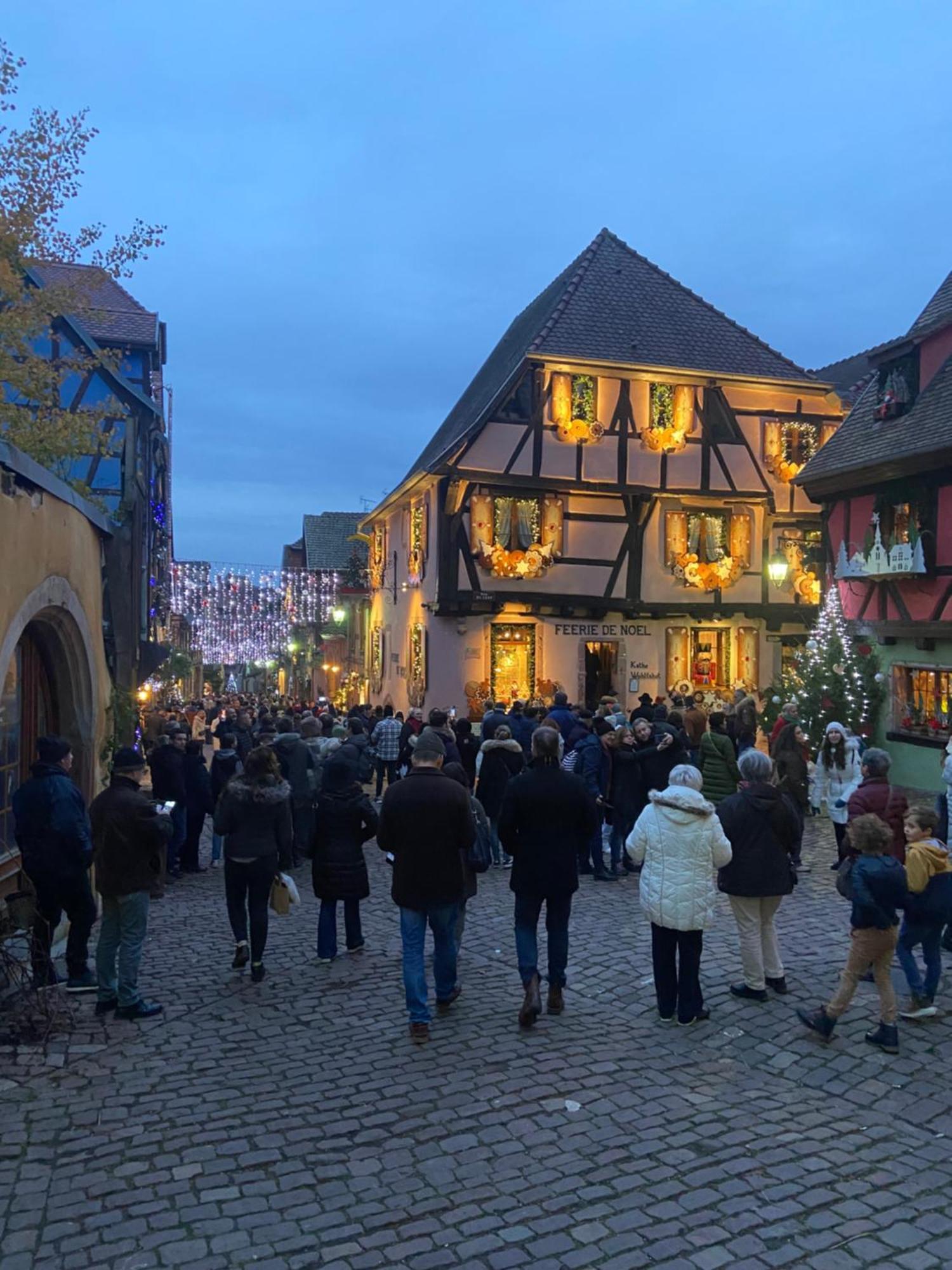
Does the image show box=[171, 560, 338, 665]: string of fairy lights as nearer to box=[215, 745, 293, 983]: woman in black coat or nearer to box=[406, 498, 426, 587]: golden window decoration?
box=[406, 498, 426, 587]: golden window decoration

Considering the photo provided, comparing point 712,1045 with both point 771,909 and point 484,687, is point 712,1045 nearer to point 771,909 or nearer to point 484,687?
point 771,909

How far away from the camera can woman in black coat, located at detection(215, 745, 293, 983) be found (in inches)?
258

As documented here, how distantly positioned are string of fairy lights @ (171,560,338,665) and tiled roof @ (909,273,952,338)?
74.0 ft

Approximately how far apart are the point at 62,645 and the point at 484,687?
1419cm


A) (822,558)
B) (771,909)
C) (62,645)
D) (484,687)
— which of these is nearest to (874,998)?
(771,909)

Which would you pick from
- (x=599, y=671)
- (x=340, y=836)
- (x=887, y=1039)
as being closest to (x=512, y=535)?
(x=599, y=671)

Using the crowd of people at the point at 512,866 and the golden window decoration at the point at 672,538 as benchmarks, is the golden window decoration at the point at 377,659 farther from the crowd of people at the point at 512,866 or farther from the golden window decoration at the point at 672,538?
the crowd of people at the point at 512,866

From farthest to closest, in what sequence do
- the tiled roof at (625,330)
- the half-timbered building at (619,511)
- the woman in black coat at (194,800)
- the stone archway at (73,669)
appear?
the tiled roof at (625,330)
the half-timbered building at (619,511)
the woman in black coat at (194,800)
the stone archway at (73,669)

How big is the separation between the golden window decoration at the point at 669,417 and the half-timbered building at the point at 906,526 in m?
4.39

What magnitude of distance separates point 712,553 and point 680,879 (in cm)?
1810

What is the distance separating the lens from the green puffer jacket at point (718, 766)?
30.9 ft

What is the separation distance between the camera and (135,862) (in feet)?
19.3

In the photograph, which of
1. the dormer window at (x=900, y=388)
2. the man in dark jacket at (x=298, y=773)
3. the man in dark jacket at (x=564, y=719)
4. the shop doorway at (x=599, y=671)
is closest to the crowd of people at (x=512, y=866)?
the man in dark jacket at (x=298, y=773)

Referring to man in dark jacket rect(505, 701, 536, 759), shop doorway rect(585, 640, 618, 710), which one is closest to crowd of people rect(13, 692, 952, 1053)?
man in dark jacket rect(505, 701, 536, 759)
